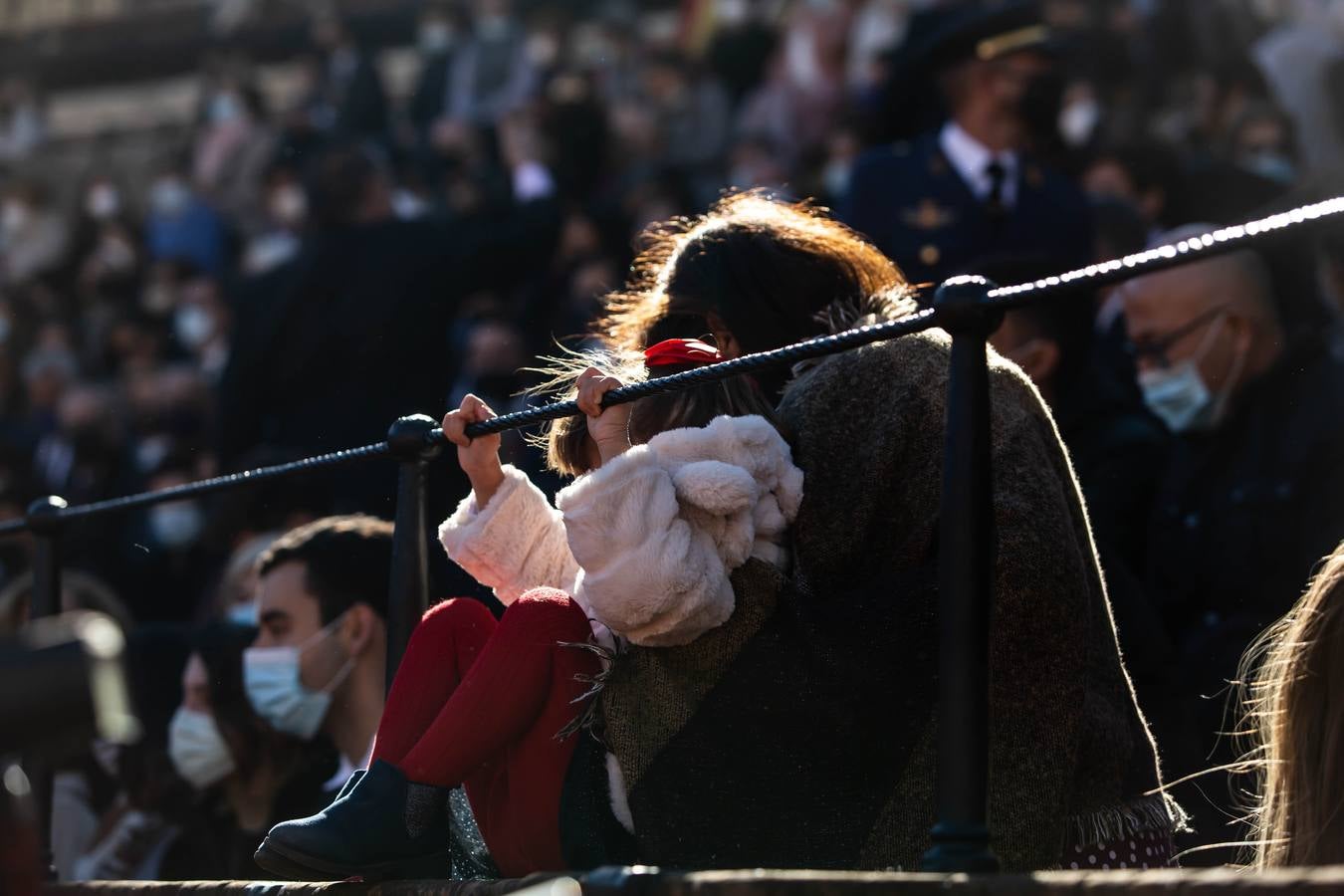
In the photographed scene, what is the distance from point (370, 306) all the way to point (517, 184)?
2759mm

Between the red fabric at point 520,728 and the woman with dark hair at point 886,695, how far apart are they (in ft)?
0.24

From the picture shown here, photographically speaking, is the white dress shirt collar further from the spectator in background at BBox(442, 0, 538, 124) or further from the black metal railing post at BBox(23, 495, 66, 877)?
the spectator in background at BBox(442, 0, 538, 124)

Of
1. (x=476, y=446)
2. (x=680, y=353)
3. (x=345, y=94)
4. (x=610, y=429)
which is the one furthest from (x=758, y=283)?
(x=345, y=94)

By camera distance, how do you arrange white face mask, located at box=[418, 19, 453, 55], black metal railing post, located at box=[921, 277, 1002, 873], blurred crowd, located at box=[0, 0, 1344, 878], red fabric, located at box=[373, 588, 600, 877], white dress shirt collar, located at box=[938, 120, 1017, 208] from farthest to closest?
1. white face mask, located at box=[418, 19, 453, 55]
2. white dress shirt collar, located at box=[938, 120, 1017, 208]
3. blurred crowd, located at box=[0, 0, 1344, 878]
4. red fabric, located at box=[373, 588, 600, 877]
5. black metal railing post, located at box=[921, 277, 1002, 873]

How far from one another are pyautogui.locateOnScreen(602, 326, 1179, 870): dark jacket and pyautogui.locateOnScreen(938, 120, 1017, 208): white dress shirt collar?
9.43 feet

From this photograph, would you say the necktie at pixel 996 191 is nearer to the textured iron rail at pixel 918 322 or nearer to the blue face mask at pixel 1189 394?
the blue face mask at pixel 1189 394

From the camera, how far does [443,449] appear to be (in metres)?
3.55

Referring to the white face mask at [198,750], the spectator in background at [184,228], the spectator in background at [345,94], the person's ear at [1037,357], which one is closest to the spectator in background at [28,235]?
the spectator in background at [184,228]

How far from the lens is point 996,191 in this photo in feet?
18.6

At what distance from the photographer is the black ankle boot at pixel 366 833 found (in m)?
2.92

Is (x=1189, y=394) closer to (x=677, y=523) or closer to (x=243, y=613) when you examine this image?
(x=677, y=523)

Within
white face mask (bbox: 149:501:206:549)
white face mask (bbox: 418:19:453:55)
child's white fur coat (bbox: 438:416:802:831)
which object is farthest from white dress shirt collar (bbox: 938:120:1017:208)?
white face mask (bbox: 418:19:453:55)

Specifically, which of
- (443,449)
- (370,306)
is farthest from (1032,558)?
(370,306)

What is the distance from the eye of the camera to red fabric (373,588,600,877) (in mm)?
2920
